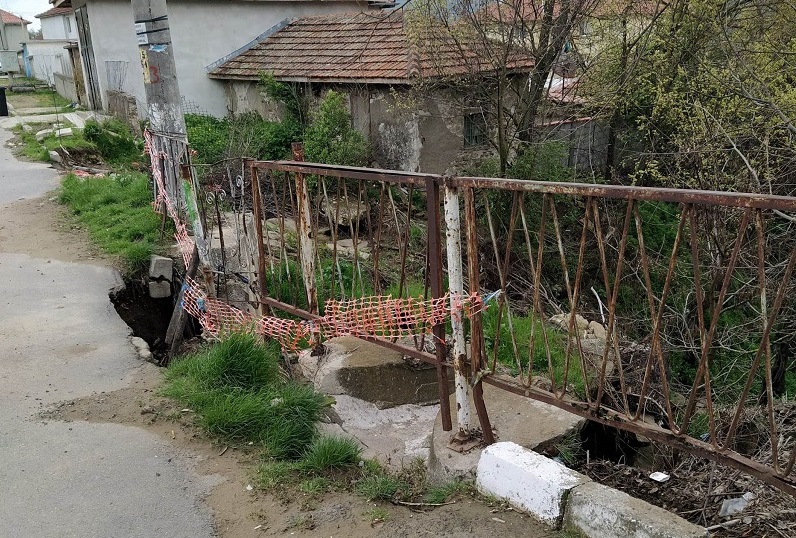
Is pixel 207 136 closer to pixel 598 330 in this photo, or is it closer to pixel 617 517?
pixel 598 330

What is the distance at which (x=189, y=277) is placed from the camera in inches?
233

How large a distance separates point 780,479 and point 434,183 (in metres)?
1.93

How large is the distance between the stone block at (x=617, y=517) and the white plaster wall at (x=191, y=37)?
16.2 m

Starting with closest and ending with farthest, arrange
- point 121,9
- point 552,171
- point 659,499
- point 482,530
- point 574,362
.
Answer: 1. point 482,530
2. point 659,499
3. point 574,362
4. point 552,171
5. point 121,9

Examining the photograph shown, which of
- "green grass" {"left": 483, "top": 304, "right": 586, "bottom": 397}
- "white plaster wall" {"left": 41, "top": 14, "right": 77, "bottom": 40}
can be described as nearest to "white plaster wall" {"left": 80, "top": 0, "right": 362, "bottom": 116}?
"green grass" {"left": 483, "top": 304, "right": 586, "bottom": 397}

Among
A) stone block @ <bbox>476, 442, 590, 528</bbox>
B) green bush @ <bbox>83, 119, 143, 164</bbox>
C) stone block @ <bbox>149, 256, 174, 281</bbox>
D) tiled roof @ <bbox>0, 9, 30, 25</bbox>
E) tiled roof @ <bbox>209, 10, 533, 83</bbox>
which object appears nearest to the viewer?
stone block @ <bbox>476, 442, 590, 528</bbox>

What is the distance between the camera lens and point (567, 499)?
2842 mm

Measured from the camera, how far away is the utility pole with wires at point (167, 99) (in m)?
5.82

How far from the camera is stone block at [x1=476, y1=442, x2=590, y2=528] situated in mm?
2871

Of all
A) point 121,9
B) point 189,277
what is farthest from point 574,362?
point 121,9

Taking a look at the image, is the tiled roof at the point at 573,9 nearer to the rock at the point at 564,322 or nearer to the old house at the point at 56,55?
the rock at the point at 564,322

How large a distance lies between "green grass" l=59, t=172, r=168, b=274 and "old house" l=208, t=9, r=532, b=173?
481 cm

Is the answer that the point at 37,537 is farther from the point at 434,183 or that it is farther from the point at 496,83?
the point at 496,83

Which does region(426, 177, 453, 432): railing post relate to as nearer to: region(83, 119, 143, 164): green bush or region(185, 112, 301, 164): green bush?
region(185, 112, 301, 164): green bush
